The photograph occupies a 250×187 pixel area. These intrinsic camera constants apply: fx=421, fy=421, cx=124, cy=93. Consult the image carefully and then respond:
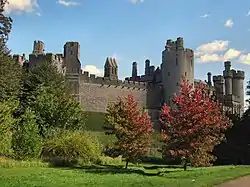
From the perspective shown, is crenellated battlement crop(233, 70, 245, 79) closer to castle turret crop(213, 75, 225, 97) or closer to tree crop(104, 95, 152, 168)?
castle turret crop(213, 75, 225, 97)

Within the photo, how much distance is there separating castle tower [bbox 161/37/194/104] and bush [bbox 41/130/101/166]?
51415mm

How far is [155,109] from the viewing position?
3194 inches

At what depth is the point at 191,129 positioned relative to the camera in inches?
992

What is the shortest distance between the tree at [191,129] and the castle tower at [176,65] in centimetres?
5658

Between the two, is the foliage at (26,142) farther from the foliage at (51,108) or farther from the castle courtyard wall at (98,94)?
the castle courtyard wall at (98,94)

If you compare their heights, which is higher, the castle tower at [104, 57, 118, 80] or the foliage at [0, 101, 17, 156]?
the castle tower at [104, 57, 118, 80]

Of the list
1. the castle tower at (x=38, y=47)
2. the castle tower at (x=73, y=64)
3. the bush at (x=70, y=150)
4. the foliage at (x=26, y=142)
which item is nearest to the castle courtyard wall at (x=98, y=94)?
the castle tower at (x=73, y=64)

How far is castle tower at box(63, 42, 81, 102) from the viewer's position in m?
72.9

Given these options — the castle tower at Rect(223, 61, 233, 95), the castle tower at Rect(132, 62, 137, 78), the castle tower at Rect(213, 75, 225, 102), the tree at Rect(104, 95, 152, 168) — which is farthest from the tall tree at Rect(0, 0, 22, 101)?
the castle tower at Rect(223, 61, 233, 95)

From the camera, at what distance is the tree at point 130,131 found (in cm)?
3025

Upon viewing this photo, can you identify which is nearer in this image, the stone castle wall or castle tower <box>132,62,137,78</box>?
the stone castle wall

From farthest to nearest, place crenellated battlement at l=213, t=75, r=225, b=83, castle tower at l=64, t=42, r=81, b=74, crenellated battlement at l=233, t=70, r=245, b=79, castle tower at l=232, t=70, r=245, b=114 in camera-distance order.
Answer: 1. crenellated battlement at l=233, t=70, r=245, b=79
2. castle tower at l=232, t=70, r=245, b=114
3. crenellated battlement at l=213, t=75, r=225, b=83
4. castle tower at l=64, t=42, r=81, b=74

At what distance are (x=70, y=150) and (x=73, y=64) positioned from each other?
42681 millimetres

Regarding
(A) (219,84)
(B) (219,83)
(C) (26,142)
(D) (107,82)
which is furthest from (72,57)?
(C) (26,142)
